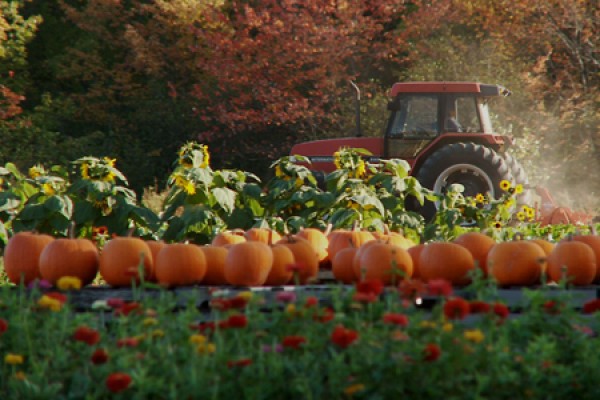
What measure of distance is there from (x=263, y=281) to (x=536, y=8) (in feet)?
44.6

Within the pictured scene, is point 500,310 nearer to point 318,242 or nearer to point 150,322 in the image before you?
point 150,322

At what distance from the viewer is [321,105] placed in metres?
16.7

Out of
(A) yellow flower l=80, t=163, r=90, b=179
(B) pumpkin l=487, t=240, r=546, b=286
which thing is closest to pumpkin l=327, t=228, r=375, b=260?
(B) pumpkin l=487, t=240, r=546, b=286

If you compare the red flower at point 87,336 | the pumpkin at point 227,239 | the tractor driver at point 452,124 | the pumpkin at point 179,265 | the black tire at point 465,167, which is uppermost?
the tractor driver at point 452,124

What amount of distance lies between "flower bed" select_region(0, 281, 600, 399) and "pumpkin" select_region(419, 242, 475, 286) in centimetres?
87

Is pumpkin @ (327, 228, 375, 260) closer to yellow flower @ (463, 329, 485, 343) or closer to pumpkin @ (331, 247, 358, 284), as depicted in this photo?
pumpkin @ (331, 247, 358, 284)

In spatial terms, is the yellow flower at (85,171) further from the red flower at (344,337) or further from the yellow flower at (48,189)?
the red flower at (344,337)

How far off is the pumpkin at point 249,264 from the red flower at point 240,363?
4.66 feet

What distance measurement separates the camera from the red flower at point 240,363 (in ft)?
9.52

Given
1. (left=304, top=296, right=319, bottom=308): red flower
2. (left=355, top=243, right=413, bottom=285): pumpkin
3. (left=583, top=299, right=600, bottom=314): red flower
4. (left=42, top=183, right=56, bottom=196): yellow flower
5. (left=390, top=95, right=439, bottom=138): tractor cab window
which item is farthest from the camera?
(left=390, top=95, right=439, bottom=138): tractor cab window

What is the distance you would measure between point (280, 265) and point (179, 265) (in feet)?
1.44

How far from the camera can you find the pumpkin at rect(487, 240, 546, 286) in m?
4.40

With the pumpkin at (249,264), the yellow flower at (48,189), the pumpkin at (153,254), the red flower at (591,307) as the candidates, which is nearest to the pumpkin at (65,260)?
the pumpkin at (153,254)

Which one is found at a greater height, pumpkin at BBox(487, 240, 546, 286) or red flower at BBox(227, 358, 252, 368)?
pumpkin at BBox(487, 240, 546, 286)
